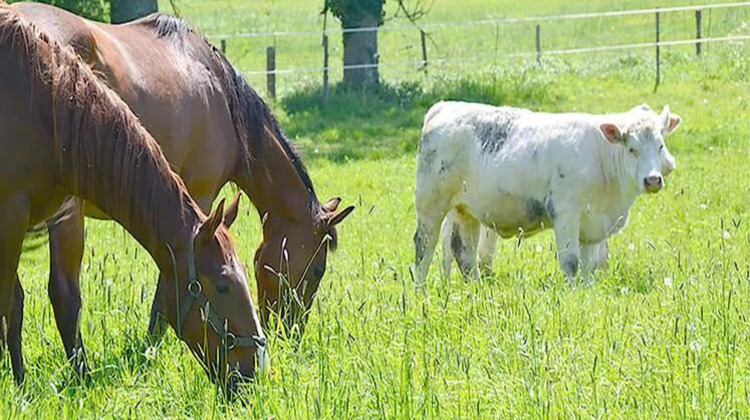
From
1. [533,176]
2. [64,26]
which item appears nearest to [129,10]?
[533,176]

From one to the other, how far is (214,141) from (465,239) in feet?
9.30

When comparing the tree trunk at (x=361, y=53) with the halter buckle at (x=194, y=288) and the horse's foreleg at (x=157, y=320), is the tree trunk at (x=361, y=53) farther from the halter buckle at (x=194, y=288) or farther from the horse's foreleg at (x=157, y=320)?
the halter buckle at (x=194, y=288)

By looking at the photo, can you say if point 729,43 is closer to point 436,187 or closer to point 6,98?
point 436,187

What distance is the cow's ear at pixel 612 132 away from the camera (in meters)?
8.35

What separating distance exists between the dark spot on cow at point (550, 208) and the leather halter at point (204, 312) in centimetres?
391

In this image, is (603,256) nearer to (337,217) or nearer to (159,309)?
(337,217)

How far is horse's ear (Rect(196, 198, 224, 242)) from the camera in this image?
495cm

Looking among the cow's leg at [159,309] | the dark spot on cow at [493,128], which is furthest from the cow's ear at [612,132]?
the cow's leg at [159,309]

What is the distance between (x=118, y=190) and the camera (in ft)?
16.8

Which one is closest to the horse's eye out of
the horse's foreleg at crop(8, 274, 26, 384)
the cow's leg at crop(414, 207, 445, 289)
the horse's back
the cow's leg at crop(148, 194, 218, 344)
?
the cow's leg at crop(148, 194, 218, 344)

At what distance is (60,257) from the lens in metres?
6.28

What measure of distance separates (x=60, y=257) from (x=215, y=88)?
147 cm

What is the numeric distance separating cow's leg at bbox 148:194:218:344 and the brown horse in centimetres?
58

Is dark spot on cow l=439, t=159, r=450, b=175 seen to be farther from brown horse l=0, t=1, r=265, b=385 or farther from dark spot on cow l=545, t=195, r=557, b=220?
brown horse l=0, t=1, r=265, b=385
